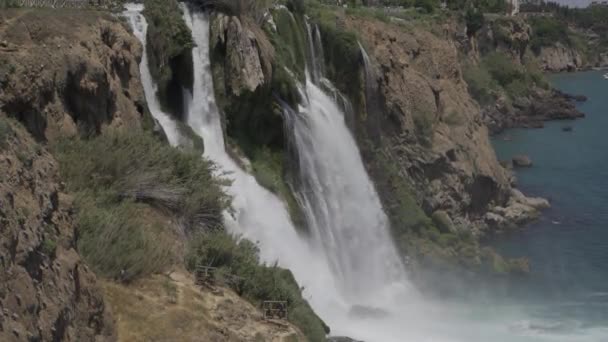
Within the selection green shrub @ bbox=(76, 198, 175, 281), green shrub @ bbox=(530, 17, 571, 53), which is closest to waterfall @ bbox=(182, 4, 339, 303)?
green shrub @ bbox=(76, 198, 175, 281)

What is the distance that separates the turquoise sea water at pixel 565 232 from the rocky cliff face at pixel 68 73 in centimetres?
1345

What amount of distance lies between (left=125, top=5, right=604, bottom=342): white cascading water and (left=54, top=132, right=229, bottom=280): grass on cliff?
164 centimetres

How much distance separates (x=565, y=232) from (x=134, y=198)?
24.1 metres

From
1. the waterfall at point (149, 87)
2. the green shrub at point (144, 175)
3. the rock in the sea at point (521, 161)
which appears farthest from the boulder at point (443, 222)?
the green shrub at point (144, 175)

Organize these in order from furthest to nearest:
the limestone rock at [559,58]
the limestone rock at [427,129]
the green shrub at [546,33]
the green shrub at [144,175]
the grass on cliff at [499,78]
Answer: the green shrub at [546,33]
the limestone rock at [559,58]
the grass on cliff at [499,78]
the limestone rock at [427,129]
the green shrub at [144,175]

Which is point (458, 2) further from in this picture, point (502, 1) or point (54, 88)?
point (54, 88)

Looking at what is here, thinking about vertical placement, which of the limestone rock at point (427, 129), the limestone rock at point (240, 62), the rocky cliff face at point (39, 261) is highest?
the limestone rock at point (427, 129)

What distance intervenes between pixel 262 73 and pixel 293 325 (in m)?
11.0

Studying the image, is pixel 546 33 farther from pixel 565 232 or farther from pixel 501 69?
pixel 565 232

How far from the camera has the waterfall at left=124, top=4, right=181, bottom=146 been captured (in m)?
17.5

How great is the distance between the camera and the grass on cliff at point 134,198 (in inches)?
406

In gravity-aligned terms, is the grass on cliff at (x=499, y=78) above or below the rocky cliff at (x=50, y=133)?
above

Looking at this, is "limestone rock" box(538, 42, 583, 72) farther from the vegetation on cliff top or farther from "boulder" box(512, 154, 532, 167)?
the vegetation on cliff top

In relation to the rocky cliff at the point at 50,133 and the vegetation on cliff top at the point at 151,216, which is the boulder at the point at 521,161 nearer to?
the rocky cliff at the point at 50,133
